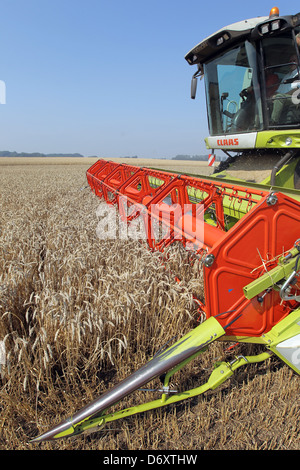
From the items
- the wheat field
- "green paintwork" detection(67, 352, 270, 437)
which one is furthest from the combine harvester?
the wheat field

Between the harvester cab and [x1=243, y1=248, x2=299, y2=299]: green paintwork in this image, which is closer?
[x1=243, y1=248, x2=299, y2=299]: green paintwork

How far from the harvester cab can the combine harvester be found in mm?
12

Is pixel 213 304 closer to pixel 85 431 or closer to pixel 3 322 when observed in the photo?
pixel 85 431

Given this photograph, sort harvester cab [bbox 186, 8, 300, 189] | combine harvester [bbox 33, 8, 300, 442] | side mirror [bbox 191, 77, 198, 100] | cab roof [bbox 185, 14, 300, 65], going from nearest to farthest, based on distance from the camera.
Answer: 1. combine harvester [bbox 33, 8, 300, 442]
2. cab roof [bbox 185, 14, 300, 65]
3. harvester cab [bbox 186, 8, 300, 189]
4. side mirror [bbox 191, 77, 198, 100]

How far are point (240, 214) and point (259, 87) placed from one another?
1.92 metres

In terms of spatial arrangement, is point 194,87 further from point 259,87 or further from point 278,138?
point 278,138

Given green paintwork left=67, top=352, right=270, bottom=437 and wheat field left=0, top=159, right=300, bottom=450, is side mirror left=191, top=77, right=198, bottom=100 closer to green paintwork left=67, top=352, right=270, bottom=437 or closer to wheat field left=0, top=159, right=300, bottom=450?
wheat field left=0, top=159, right=300, bottom=450

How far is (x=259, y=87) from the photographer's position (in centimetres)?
373

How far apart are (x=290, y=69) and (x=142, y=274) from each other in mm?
3061

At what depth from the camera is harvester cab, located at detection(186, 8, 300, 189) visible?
346 centimetres

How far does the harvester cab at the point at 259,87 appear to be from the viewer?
346 centimetres

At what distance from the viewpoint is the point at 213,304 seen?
1645 millimetres
